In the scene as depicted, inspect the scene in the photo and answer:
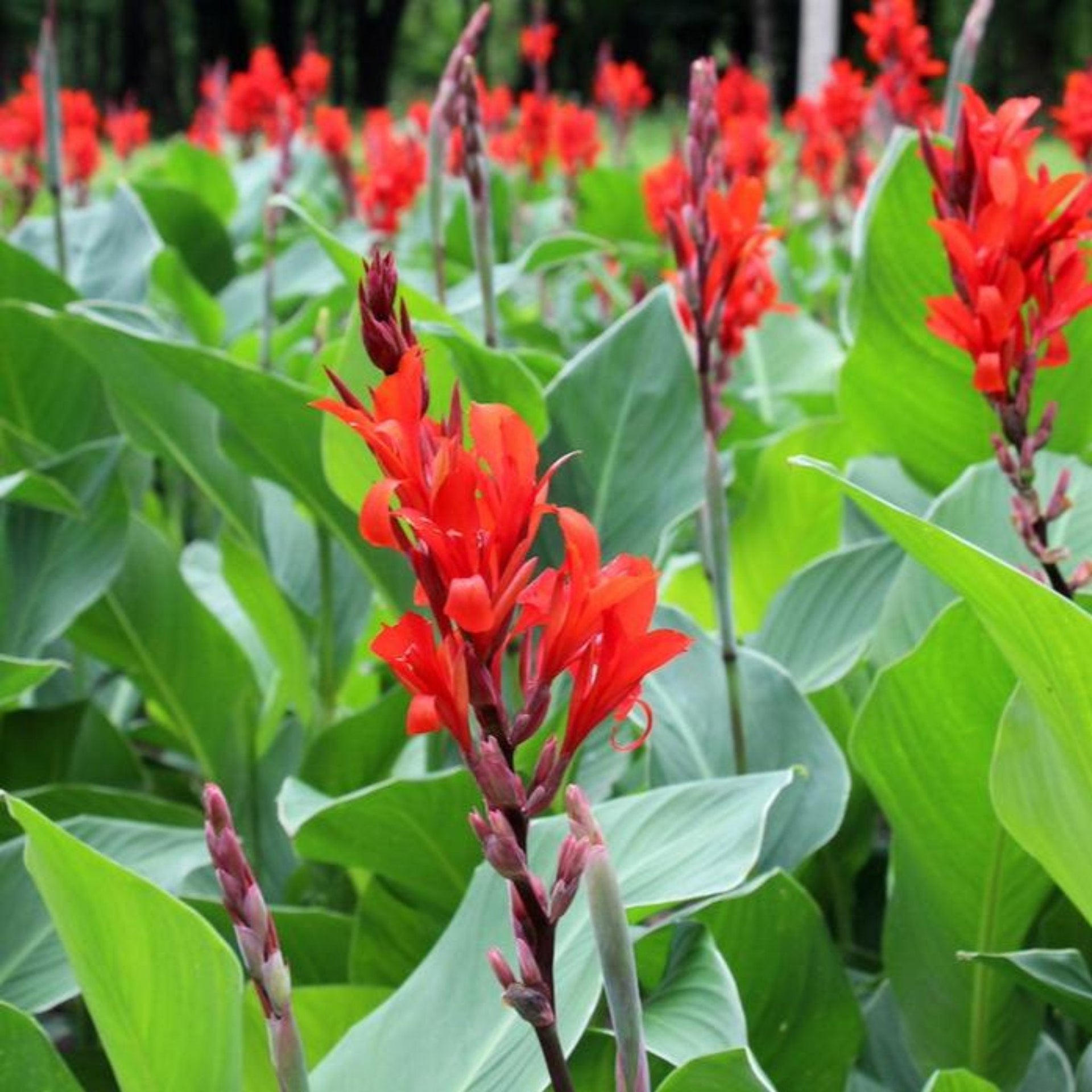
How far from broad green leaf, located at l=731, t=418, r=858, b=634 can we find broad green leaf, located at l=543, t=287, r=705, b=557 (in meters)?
0.33

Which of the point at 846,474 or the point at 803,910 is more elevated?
the point at 846,474

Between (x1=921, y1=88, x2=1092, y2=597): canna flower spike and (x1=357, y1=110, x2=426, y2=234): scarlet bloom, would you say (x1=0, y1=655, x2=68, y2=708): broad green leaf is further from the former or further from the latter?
(x1=357, y1=110, x2=426, y2=234): scarlet bloom

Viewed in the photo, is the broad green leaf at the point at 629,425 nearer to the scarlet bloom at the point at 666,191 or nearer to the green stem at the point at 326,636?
the scarlet bloom at the point at 666,191

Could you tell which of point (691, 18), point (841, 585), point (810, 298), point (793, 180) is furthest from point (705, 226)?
point (691, 18)

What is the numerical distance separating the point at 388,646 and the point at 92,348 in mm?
993

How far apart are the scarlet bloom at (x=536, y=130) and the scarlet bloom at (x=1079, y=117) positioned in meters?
1.62

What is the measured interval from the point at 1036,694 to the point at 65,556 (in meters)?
1.14

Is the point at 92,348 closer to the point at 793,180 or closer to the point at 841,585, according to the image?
the point at 841,585

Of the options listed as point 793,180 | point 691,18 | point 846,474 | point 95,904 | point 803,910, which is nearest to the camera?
point 95,904

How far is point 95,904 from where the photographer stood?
0.96m

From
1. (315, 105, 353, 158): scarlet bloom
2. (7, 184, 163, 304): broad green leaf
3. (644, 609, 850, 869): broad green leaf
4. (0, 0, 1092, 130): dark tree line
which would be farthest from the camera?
(0, 0, 1092, 130): dark tree line

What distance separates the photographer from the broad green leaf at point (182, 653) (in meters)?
1.86

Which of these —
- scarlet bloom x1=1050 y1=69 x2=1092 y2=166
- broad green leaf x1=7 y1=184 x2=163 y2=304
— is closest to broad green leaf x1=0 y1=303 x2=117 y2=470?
broad green leaf x1=7 y1=184 x2=163 y2=304

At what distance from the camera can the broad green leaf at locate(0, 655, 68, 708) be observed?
4.53ft
